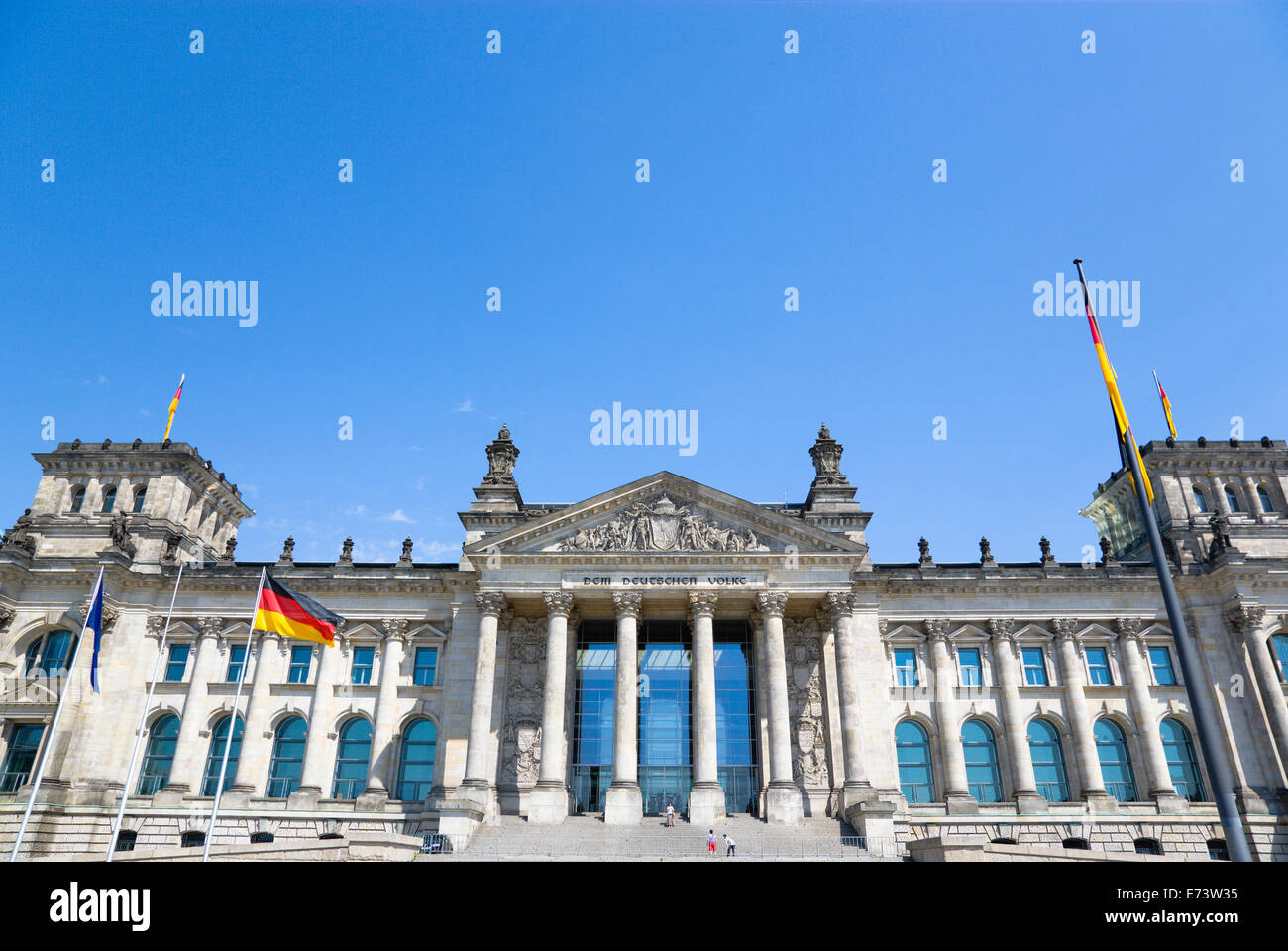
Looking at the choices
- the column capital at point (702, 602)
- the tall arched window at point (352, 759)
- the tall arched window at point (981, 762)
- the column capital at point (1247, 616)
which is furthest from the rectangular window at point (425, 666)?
the column capital at point (1247, 616)

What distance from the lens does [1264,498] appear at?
170ft

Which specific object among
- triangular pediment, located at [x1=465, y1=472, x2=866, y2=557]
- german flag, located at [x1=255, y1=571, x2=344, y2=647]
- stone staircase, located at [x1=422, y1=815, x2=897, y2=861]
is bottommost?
stone staircase, located at [x1=422, y1=815, x2=897, y2=861]

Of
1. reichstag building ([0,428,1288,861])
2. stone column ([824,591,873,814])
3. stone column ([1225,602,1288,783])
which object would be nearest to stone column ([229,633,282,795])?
reichstag building ([0,428,1288,861])

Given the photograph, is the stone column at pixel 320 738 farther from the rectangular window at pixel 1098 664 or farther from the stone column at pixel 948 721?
the rectangular window at pixel 1098 664

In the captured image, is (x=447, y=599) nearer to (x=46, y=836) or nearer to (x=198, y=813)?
(x=198, y=813)

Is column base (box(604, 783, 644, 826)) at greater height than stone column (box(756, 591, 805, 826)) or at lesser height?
lesser

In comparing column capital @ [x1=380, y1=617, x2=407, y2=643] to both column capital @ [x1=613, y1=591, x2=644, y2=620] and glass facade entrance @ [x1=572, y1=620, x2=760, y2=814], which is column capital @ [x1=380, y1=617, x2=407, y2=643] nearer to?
glass facade entrance @ [x1=572, y1=620, x2=760, y2=814]

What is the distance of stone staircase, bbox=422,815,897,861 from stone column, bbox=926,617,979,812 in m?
7.83

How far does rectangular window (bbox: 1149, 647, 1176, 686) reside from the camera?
45.9 metres

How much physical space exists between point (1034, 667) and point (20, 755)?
57339mm

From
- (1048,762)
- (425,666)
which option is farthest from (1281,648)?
(425,666)

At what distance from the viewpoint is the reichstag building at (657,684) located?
41250 millimetres

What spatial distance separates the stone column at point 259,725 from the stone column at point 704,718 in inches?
934

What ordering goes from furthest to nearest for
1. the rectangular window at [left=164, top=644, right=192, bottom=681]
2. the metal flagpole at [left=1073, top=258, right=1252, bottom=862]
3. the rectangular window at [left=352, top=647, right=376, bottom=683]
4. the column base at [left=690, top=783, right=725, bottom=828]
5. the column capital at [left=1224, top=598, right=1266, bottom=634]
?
the rectangular window at [left=164, top=644, right=192, bottom=681], the rectangular window at [left=352, top=647, right=376, bottom=683], the column capital at [left=1224, top=598, right=1266, bottom=634], the column base at [left=690, top=783, right=725, bottom=828], the metal flagpole at [left=1073, top=258, right=1252, bottom=862]
